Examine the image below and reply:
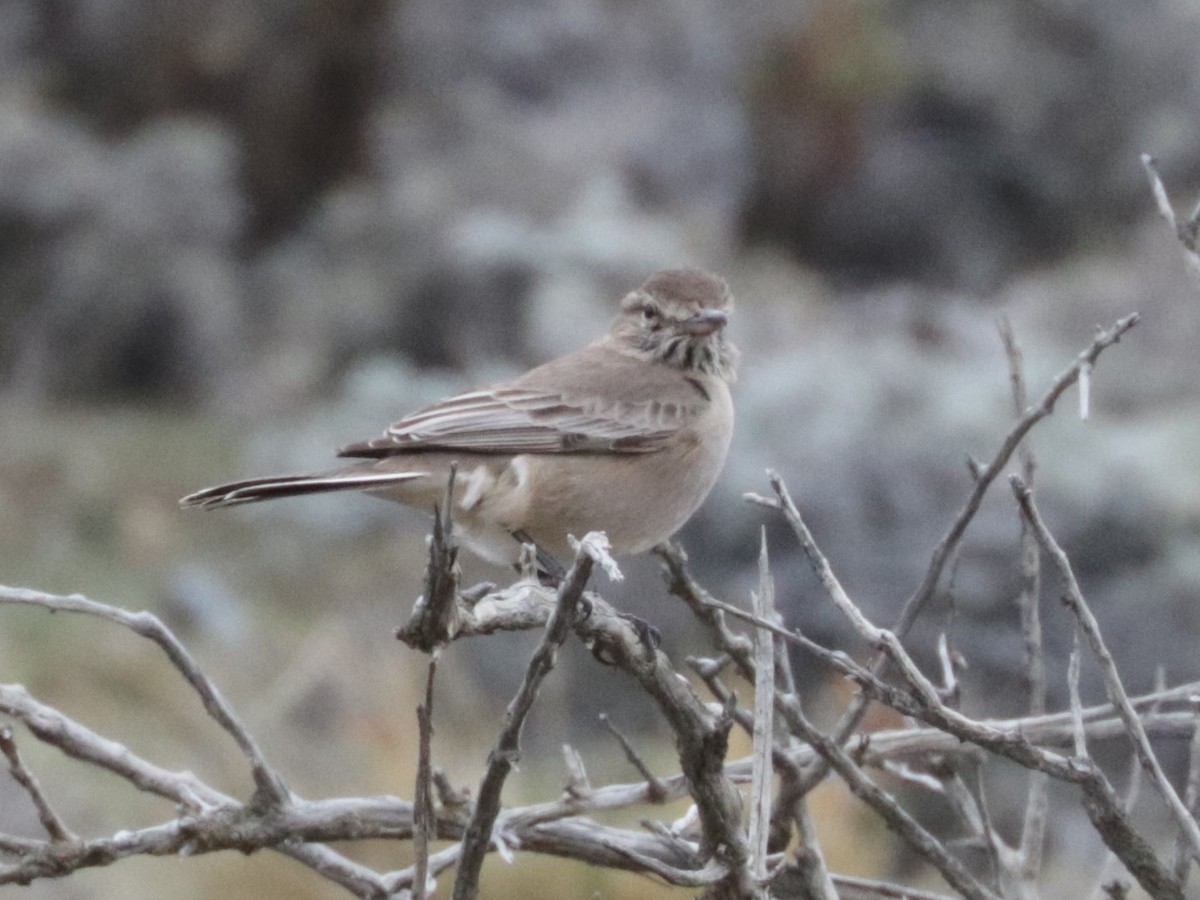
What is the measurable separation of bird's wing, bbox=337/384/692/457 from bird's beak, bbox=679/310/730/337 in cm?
23

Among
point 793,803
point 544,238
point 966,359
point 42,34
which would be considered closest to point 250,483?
point 793,803

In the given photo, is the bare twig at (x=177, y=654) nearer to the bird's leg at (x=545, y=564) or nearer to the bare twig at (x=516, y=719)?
the bare twig at (x=516, y=719)

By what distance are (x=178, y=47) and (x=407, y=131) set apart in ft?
3.87

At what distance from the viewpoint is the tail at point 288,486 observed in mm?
2242

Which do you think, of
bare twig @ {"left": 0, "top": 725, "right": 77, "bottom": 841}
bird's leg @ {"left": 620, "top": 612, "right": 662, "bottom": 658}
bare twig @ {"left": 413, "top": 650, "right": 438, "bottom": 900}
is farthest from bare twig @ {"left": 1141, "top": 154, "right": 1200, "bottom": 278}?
bare twig @ {"left": 0, "top": 725, "right": 77, "bottom": 841}

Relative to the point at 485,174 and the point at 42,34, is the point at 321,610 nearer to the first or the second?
the point at 485,174

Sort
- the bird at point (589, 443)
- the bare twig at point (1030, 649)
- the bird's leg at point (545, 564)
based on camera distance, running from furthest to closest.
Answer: the bird at point (589, 443) < the bird's leg at point (545, 564) < the bare twig at point (1030, 649)

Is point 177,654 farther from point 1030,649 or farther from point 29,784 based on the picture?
point 1030,649

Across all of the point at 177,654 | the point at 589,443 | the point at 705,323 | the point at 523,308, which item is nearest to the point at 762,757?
the point at 177,654

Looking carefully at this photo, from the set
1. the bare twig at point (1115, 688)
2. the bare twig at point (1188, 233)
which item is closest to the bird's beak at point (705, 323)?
the bare twig at point (1188, 233)

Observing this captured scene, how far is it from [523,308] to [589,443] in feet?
16.5

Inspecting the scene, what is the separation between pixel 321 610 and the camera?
662cm

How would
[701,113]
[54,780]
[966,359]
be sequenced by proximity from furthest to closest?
[701,113] < [966,359] < [54,780]

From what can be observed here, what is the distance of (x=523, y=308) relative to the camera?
802cm
